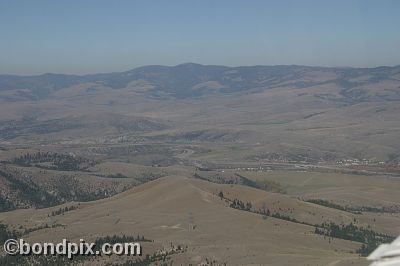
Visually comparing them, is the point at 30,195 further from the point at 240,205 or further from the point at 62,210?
the point at 240,205

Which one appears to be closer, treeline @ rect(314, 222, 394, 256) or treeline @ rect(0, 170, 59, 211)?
treeline @ rect(314, 222, 394, 256)

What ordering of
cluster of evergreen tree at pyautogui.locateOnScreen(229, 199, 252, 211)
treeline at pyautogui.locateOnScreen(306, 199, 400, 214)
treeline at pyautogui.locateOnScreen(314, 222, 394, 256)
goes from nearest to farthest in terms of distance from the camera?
treeline at pyautogui.locateOnScreen(314, 222, 394, 256) < cluster of evergreen tree at pyautogui.locateOnScreen(229, 199, 252, 211) < treeline at pyautogui.locateOnScreen(306, 199, 400, 214)

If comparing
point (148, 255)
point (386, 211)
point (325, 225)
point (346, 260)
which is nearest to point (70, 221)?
point (148, 255)

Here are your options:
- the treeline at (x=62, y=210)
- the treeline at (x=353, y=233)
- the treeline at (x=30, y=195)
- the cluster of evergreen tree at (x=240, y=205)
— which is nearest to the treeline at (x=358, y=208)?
the cluster of evergreen tree at (x=240, y=205)

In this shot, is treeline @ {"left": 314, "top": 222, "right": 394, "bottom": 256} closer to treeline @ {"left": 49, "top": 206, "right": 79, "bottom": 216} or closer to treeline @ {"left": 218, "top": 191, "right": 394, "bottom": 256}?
treeline @ {"left": 218, "top": 191, "right": 394, "bottom": 256}

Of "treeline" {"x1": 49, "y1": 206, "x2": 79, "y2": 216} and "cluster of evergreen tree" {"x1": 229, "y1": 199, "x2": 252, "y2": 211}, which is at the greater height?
"cluster of evergreen tree" {"x1": 229, "y1": 199, "x2": 252, "y2": 211}

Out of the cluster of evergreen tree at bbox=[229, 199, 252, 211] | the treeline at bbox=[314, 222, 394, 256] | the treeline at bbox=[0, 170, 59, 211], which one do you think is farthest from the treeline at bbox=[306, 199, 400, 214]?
the treeline at bbox=[0, 170, 59, 211]

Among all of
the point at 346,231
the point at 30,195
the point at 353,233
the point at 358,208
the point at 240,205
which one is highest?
the point at 240,205

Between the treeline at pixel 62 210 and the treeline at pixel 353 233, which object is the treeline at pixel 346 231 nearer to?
the treeline at pixel 353 233

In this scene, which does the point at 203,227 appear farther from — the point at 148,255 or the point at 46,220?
the point at 46,220

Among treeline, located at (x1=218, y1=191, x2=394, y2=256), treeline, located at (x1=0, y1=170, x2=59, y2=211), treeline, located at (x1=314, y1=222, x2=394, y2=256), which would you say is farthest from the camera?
treeline, located at (x1=0, y1=170, x2=59, y2=211)

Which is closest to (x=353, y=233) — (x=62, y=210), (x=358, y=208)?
(x=358, y=208)
